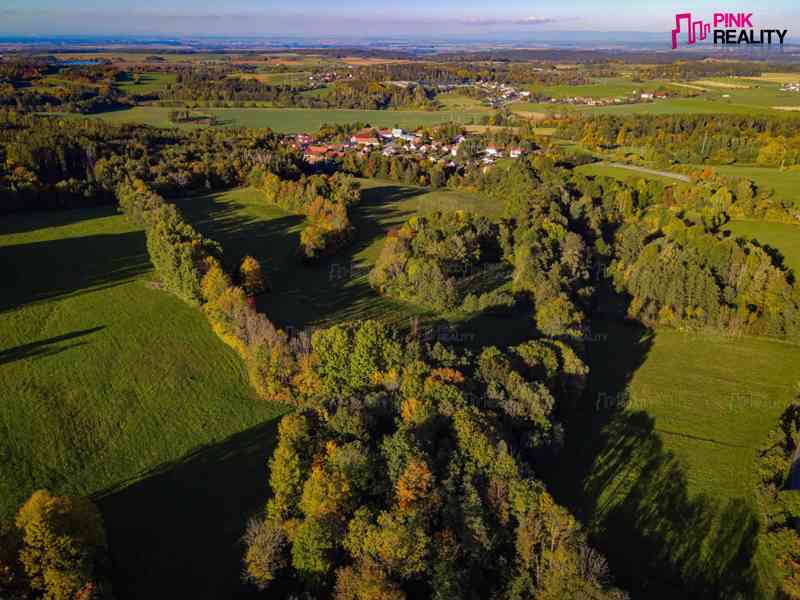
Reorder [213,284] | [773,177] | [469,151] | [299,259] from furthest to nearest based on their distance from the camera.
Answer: [469,151] < [773,177] < [299,259] < [213,284]

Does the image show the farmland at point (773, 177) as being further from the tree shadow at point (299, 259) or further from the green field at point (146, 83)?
the green field at point (146, 83)

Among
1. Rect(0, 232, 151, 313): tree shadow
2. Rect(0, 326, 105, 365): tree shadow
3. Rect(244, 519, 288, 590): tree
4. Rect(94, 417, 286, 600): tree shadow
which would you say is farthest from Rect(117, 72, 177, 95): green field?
Rect(244, 519, 288, 590): tree

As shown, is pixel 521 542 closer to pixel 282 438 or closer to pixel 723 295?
pixel 282 438

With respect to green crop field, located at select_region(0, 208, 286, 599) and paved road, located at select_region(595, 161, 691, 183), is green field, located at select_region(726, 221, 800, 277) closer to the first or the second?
paved road, located at select_region(595, 161, 691, 183)

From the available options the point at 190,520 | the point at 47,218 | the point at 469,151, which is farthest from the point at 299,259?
the point at 469,151

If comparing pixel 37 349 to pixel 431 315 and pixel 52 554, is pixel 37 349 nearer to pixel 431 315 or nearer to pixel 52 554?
pixel 52 554

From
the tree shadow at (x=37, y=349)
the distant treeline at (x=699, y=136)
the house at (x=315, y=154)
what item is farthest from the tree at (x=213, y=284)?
the distant treeline at (x=699, y=136)
